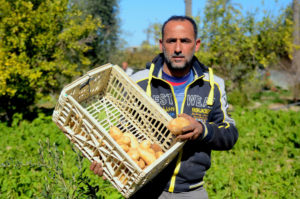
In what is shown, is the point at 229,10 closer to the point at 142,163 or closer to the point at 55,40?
the point at 55,40

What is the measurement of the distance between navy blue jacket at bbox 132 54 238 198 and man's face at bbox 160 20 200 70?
0.12m

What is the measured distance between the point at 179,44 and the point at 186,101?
0.36 metres

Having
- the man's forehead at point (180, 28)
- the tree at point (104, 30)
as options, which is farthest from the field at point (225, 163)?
the tree at point (104, 30)

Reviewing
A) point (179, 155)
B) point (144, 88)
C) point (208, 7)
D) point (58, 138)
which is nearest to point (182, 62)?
point (144, 88)

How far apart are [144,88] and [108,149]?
22.7 inches

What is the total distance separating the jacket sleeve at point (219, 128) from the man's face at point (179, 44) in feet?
0.92

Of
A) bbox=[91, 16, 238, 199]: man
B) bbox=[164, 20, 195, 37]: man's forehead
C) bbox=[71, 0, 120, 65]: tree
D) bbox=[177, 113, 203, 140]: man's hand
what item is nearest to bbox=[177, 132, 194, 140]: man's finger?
bbox=[177, 113, 203, 140]: man's hand

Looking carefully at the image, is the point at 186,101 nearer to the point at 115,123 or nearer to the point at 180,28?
the point at 180,28

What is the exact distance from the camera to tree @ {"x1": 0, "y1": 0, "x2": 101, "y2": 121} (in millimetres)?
6398

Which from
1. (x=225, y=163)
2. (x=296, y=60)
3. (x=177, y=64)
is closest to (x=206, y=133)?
(x=177, y=64)

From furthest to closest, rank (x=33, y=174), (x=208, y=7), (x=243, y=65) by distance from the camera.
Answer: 1. (x=243, y=65)
2. (x=208, y=7)
3. (x=33, y=174)

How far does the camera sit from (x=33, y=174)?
150 inches

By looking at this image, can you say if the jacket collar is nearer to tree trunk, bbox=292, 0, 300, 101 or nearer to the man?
the man

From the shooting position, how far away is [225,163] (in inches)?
181
